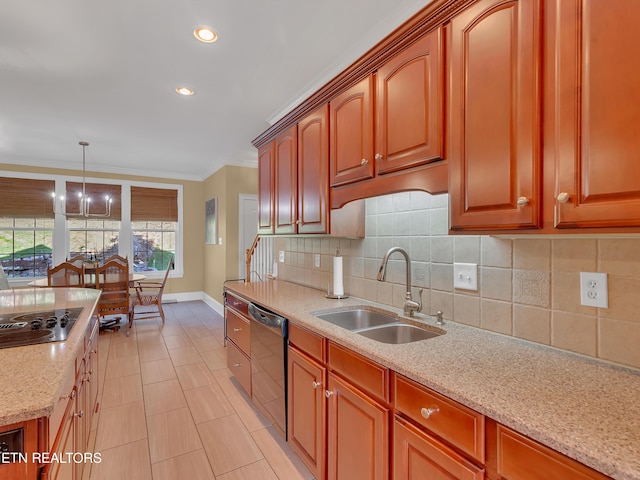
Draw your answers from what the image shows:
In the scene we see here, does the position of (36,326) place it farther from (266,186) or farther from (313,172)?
(266,186)

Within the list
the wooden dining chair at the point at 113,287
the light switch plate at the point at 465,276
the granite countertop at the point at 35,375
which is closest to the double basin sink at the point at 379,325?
the light switch plate at the point at 465,276

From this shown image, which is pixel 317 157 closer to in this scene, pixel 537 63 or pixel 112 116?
pixel 537 63

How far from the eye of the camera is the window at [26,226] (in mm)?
4996

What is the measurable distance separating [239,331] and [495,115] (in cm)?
228

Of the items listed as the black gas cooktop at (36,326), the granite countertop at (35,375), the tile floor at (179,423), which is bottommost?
the tile floor at (179,423)

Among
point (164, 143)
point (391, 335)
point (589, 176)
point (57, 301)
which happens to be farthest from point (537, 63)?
point (164, 143)

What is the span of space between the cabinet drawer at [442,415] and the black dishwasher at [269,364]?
91 centimetres

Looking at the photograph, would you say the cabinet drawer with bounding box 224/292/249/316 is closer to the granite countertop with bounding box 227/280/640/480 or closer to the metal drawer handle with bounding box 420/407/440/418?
the granite countertop with bounding box 227/280/640/480

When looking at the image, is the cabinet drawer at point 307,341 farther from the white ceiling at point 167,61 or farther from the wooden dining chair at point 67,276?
the wooden dining chair at point 67,276

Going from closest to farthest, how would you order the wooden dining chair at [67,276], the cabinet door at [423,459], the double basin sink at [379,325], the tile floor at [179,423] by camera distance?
the cabinet door at [423,459] < the double basin sink at [379,325] < the tile floor at [179,423] < the wooden dining chair at [67,276]

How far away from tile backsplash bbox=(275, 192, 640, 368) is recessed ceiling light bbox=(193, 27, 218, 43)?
4.86 ft

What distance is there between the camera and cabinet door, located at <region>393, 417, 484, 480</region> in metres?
0.92

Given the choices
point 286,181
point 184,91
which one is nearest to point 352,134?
point 286,181

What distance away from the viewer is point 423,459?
104cm
